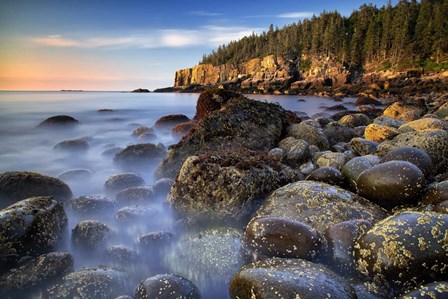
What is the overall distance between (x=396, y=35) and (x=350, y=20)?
92.7 ft

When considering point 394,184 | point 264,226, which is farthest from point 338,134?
point 264,226

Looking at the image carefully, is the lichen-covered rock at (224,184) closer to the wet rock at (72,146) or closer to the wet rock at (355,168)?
the wet rock at (355,168)

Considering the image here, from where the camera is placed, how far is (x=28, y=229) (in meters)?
3.80

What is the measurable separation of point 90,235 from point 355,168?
11.7 ft

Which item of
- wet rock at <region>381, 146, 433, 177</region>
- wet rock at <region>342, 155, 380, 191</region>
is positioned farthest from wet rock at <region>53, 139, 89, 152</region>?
wet rock at <region>381, 146, 433, 177</region>

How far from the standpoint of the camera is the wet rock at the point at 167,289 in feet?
9.79

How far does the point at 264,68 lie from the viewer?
99.2 metres

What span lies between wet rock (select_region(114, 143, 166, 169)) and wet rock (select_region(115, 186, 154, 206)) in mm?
2622

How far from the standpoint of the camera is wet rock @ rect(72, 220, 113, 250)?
4.25 metres

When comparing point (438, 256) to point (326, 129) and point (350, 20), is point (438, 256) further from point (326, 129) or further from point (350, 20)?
point (350, 20)

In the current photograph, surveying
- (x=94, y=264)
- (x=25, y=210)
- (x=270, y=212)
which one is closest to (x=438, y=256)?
(x=270, y=212)

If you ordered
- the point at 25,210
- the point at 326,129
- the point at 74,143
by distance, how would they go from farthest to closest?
the point at 74,143 → the point at 326,129 → the point at 25,210

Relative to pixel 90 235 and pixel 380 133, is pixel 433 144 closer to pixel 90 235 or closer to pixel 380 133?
pixel 380 133

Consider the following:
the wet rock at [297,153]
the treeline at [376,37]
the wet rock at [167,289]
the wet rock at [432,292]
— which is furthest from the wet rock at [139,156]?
the treeline at [376,37]
